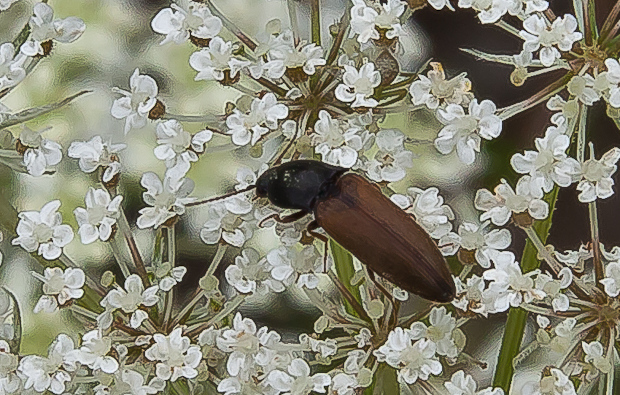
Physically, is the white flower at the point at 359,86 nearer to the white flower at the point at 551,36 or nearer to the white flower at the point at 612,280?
the white flower at the point at 551,36

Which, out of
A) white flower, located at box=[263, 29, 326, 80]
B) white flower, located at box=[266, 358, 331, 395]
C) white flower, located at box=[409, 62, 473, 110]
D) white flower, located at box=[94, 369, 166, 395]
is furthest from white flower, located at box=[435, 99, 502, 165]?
white flower, located at box=[94, 369, 166, 395]

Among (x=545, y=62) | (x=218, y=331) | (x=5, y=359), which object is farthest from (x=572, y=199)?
(x=5, y=359)

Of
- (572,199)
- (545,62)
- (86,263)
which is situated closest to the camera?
(545,62)

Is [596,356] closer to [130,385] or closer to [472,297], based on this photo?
[472,297]

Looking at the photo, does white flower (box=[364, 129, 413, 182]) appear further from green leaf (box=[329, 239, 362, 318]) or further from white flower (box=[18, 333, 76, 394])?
white flower (box=[18, 333, 76, 394])

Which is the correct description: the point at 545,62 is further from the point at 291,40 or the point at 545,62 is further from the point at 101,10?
the point at 101,10

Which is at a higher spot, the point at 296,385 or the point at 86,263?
the point at 296,385

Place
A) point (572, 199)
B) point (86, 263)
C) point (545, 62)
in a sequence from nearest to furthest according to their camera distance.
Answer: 1. point (545, 62)
2. point (86, 263)
3. point (572, 199)

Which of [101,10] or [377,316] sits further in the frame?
[101,10]
